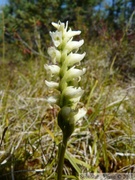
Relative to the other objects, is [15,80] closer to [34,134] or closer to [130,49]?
[34,134]

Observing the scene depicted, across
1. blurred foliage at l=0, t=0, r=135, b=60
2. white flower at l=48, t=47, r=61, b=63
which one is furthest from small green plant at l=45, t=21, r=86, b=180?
blurred foliage at l=0, t=0, r=135, b=60

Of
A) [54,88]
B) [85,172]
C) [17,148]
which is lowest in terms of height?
[85,172]

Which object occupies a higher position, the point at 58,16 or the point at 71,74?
the point at 58,16

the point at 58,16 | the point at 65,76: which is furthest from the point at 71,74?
the point at 58,16

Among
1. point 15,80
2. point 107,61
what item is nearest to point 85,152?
point 15,80

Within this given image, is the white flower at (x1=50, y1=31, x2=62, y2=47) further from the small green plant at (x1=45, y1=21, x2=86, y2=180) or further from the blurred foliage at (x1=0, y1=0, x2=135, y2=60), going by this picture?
the blurred foliage at (x1=0, y1=0, x2=135, y2=60)

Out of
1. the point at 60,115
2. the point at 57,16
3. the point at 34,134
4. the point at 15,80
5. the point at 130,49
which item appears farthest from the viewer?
the point at 57,16

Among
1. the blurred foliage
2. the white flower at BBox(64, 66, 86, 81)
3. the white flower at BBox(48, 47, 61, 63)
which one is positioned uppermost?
the blurred foliage

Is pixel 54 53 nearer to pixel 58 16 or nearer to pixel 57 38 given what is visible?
pixel 57 38

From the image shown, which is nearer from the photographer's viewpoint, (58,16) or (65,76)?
(65,76)

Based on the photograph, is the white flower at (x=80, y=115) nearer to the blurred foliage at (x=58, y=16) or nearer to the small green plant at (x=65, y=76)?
the small green plant at (x=65, y=76)

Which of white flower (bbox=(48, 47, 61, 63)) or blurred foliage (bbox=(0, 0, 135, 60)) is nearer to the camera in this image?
white flower (bbox=(48, 47, 61, 63))
